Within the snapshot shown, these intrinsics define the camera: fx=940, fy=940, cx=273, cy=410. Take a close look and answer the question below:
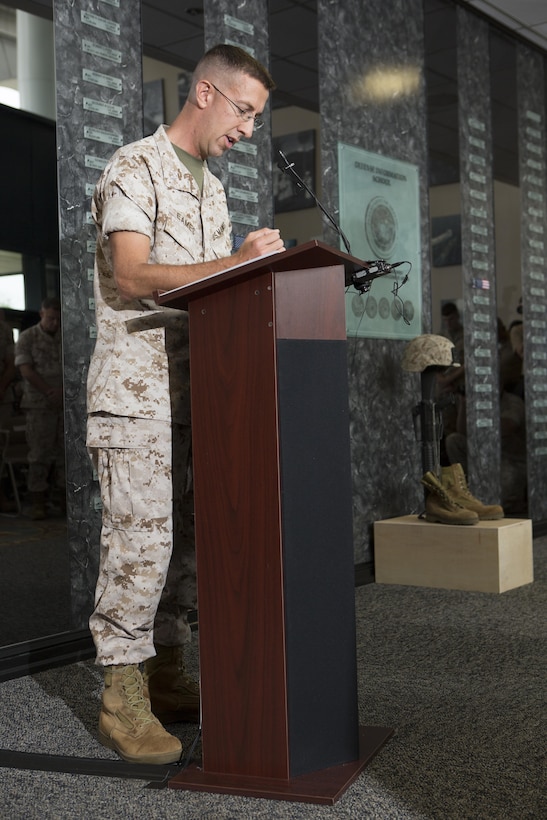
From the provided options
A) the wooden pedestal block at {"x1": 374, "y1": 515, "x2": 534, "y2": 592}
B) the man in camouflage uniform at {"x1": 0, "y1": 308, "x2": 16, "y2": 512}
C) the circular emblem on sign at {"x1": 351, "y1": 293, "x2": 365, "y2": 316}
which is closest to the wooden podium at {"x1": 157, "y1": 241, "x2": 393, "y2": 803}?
the man in camouflage uniform at {"x1": 0, "y1": 308, "x2": 16, "y2": 512}

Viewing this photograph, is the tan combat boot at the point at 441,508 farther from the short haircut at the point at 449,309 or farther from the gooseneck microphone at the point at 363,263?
the gooseneck microphone at the point at 363,263

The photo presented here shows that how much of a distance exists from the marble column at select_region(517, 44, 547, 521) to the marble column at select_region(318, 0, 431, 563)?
1.24m

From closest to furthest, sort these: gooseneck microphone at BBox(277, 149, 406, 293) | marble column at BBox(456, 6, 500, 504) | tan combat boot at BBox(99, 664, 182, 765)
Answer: gooseneck microphone at BBox(277, 149, 406, 293)
tan combat boot at BBox(99, 664, 182, 765)
marble column at BBox(456, 6, 500, 504)

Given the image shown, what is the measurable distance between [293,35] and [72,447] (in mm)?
2257

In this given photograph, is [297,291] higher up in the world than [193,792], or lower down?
higher up

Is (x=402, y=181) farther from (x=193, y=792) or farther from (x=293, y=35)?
(x=193, y=792)

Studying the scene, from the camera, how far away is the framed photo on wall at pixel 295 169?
13.9 ft

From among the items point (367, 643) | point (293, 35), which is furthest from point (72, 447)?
point (293, 35)

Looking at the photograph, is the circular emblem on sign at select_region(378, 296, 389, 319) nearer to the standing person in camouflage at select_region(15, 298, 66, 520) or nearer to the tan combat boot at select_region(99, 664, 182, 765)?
the standing person in camouflage at select_region(15, 298, 66, 520)

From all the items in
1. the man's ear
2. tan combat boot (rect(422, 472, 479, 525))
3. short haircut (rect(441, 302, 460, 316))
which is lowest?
tan combat boot (rect(422, 472, 479, 525))

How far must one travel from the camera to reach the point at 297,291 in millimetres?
1939

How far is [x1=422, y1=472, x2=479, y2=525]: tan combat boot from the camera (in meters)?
4.27

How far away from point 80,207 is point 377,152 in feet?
6.60

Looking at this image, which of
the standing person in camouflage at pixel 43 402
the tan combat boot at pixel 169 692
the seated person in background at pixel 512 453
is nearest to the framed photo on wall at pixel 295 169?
the standing person in camouflage at pixel 43 402
